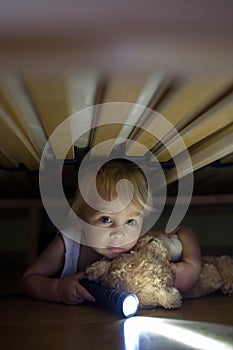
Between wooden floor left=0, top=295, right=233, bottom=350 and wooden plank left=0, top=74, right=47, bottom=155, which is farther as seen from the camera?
wooden floor left=0, top=295, right=233, bottom=350

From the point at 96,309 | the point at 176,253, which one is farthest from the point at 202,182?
the point at 96,309

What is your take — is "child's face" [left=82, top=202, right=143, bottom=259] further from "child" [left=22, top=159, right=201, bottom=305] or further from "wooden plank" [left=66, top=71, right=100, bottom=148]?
"wooden plank" [left=66, top=71, right=100, bottom=148]

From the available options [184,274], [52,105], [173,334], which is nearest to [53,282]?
[184,274]

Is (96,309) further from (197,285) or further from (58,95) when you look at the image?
(58,95)

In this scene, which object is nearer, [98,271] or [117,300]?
[117,300]

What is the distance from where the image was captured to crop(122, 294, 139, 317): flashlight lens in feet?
2.63

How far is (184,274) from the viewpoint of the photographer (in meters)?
0.99

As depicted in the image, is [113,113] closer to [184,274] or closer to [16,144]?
[16,144]

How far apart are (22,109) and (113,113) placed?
0.40 feet

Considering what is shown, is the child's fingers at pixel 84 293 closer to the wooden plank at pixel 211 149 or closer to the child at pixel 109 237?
the child at pixel 109 237

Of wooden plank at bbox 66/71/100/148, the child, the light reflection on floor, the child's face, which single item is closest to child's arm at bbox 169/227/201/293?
the child

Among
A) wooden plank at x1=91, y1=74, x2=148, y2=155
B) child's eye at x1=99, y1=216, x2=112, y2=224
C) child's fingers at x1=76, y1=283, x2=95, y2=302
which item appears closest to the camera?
wooden plank at x1=91, y1=74, x2=148, y2=155

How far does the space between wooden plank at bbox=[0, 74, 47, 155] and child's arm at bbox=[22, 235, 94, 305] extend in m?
0.28

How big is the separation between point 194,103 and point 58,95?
0.16 metres
